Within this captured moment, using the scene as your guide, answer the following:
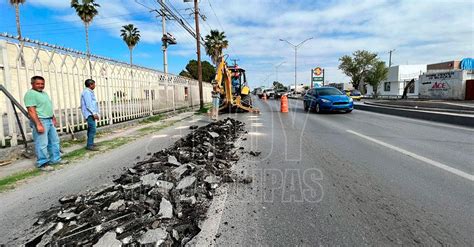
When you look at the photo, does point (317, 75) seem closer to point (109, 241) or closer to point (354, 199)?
point (354, 199)

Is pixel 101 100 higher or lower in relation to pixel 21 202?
higher

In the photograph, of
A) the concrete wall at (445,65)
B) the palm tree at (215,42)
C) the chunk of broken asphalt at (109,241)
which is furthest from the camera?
the concrete wall at (445,65)

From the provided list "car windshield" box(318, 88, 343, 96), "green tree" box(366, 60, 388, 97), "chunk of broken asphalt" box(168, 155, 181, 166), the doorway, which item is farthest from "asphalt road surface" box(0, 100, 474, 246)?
"green tree" box(366, 60, 388, 97)

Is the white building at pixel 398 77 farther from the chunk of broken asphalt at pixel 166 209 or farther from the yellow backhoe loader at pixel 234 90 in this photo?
the chunk of broken asphalt at pixel 166 209

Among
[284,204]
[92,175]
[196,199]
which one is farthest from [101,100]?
[284,204]

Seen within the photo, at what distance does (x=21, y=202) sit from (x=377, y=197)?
5.02m

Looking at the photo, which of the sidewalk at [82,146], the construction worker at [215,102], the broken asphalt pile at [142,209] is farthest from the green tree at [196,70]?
the broken asphalt pile at [142,209]

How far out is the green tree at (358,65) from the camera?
60156 mm

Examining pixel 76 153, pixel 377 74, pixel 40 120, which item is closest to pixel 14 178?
pixel 40 120

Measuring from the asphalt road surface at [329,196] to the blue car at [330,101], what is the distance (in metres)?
9.43

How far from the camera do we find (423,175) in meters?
4.74

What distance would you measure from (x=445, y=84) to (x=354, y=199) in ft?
132

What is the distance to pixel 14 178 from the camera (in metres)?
5.14

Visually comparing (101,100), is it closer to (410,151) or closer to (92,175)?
(92,175)
